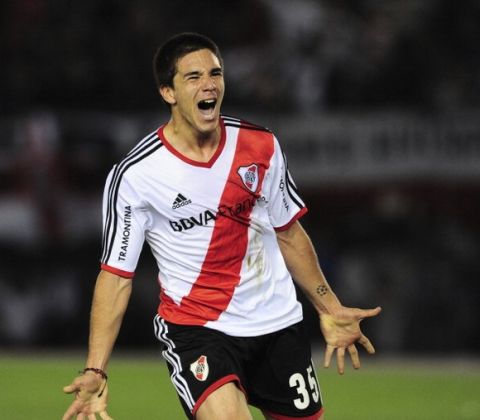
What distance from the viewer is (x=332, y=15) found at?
16719 millimetres

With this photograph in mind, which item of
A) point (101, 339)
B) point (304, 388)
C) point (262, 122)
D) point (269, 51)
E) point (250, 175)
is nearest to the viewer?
point (101, 339)

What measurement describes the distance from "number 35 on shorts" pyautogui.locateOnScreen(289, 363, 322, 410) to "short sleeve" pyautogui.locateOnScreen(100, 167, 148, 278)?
37.1 inches

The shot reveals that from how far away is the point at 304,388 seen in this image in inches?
242

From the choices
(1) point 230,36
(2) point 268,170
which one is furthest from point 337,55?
(2) point 268,170

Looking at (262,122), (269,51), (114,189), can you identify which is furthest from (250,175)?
(269,51)

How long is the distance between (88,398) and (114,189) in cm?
95

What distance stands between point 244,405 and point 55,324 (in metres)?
11.9

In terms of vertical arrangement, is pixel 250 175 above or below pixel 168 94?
below

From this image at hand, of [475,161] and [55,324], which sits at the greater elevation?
[475,161]

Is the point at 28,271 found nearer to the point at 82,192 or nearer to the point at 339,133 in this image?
the point at 82,192

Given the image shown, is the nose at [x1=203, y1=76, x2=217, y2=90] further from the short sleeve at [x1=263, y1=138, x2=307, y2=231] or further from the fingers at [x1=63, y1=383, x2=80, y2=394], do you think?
the fingers at [x1=63, y1=383, x2=80, y2=394]

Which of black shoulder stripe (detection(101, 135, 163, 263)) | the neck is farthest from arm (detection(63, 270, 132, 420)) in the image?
the neck

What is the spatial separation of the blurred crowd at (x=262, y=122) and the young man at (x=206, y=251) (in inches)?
381

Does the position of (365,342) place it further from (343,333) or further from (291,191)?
(291,191)
